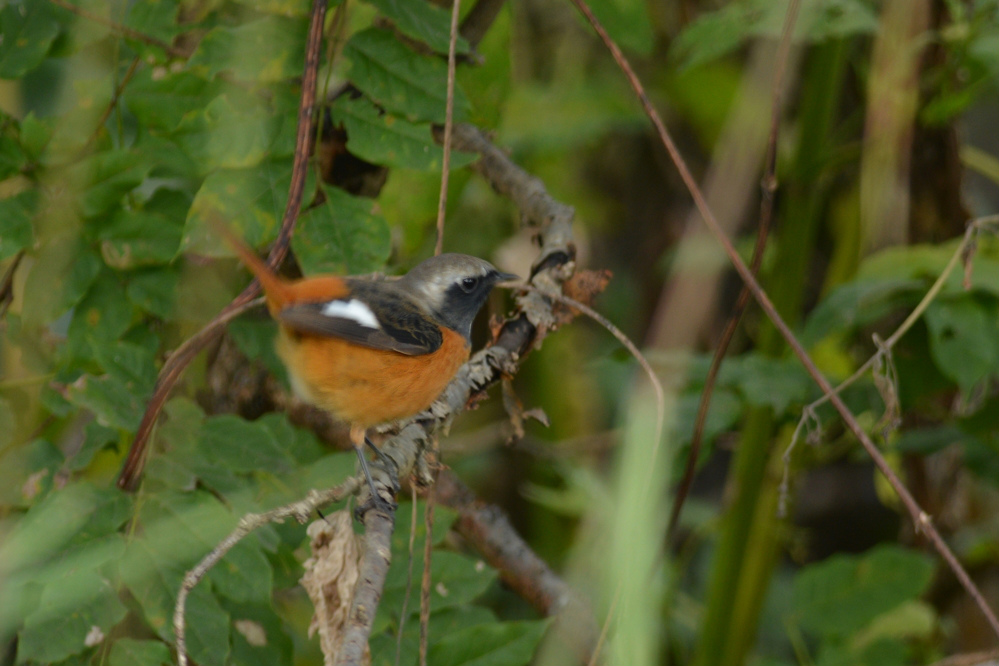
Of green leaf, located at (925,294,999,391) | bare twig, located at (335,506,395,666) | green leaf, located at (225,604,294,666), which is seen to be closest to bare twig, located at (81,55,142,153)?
green leaf, located at (225,604,294,666)

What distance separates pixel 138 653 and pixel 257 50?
1577 millimetres

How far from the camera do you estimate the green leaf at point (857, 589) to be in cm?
338

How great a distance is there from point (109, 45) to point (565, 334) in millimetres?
3654

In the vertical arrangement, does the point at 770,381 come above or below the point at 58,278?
below

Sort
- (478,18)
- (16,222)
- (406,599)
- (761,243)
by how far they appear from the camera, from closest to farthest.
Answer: (406,599)
(16,222)
(761,243)
(478,18)

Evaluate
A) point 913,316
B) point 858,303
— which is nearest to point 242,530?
point 913,316

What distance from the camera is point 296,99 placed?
2541mm

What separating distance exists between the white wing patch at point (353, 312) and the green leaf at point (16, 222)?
81cm

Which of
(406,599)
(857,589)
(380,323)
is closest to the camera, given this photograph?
(406,599)

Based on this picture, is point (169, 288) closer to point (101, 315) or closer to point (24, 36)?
point (101, 315)

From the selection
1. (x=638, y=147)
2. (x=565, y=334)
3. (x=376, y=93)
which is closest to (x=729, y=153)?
(x=376, y=93)

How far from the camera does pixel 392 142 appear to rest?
8.17ft

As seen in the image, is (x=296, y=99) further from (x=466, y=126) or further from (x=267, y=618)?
(x=267, y=618)

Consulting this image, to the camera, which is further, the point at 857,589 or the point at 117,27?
the point at 857,589
